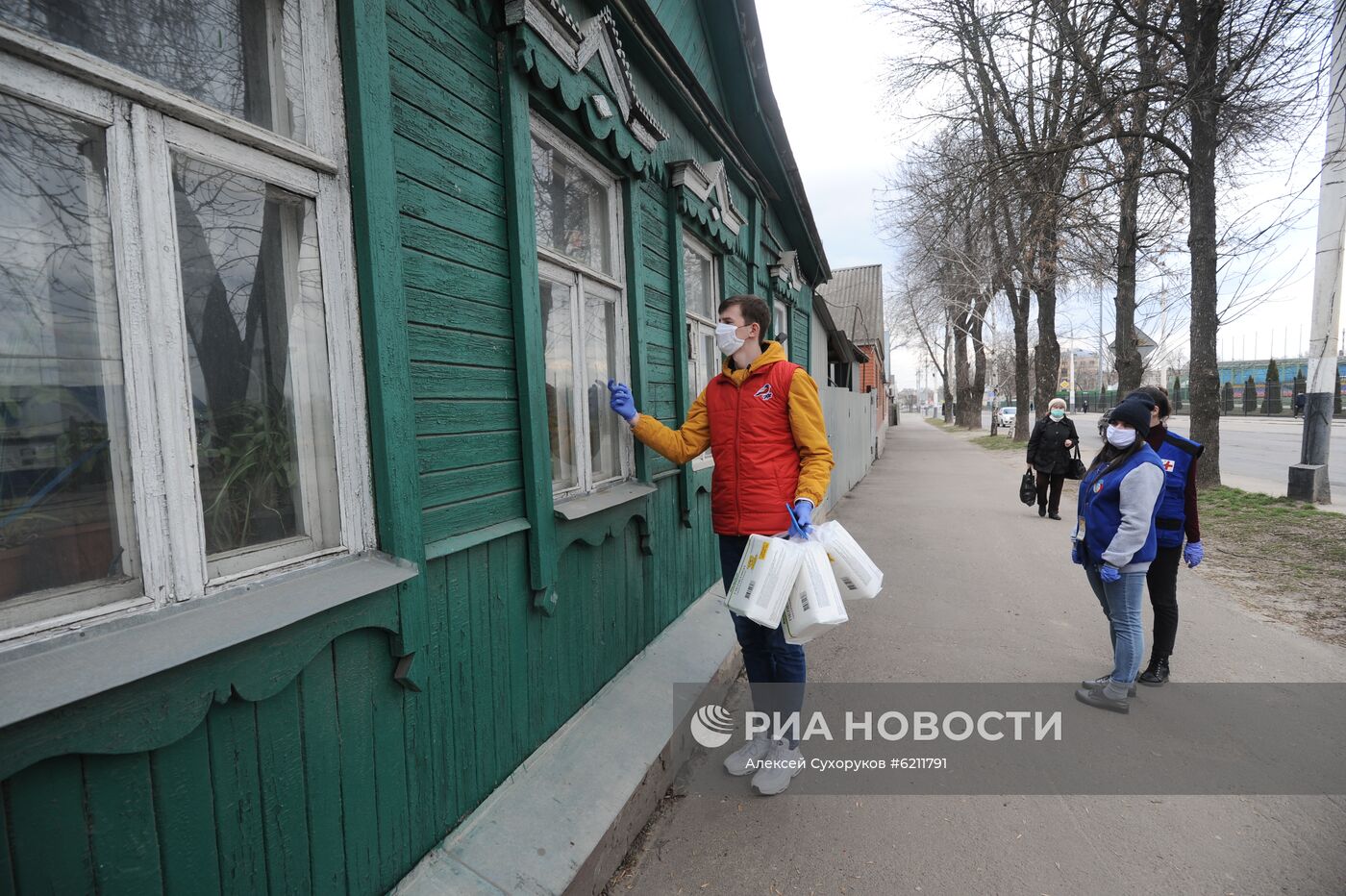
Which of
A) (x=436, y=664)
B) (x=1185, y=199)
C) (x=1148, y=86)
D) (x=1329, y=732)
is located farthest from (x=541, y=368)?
(x=1185, y=199)

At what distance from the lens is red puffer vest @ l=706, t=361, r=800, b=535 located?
280cm

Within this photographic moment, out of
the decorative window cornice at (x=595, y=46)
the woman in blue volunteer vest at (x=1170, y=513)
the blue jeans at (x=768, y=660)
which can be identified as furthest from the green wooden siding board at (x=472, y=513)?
the woman in blue volunteer vest at (x=1170, y=513)

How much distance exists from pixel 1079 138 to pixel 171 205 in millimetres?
11589

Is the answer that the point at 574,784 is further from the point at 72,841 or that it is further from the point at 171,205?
the point at 171,205

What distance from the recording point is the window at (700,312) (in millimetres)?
4762

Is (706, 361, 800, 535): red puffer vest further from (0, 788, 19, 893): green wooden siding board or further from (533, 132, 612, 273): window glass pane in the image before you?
(0, 788, 19, 893): green wooden siding board

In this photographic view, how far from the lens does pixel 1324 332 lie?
8.82 metres

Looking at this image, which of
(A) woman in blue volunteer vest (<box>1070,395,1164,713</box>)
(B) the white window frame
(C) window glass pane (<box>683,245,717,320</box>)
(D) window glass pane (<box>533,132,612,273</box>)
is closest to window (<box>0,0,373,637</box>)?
(D) window glass pane (<box>533,132,612,273</box>)

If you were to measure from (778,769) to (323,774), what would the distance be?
1.93 metres

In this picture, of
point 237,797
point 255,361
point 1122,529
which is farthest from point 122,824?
point 1122,529

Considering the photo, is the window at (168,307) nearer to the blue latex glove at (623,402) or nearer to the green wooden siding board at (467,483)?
the green wooden siding board at (467,483)

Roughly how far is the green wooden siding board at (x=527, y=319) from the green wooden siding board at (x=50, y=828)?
4.86 ft

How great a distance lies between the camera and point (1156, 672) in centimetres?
371

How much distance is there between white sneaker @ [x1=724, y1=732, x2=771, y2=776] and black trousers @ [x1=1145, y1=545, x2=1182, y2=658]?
232cm
